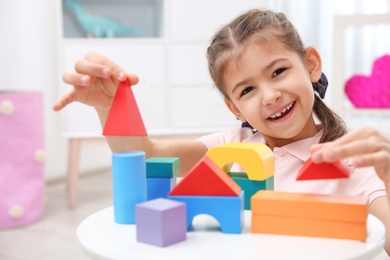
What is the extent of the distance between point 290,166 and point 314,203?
339 millimetres

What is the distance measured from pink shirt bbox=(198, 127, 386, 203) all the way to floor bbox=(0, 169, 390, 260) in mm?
461

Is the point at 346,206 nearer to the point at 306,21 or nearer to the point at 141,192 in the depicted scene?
the point at 141,192

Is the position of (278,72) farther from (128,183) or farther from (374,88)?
(374,88)

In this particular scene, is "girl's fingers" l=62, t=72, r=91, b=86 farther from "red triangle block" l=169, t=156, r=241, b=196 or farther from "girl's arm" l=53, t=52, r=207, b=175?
"red triangle block" l=169, t=156, r=241, b=196

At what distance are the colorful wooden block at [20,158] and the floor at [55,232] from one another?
0.20 feet

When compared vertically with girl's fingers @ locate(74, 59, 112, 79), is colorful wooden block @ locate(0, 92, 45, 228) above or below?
below

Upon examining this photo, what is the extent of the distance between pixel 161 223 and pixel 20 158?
146cm

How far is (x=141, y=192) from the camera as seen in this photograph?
62cm

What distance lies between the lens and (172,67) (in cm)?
217

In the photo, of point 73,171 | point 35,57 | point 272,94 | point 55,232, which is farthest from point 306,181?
point 35,57

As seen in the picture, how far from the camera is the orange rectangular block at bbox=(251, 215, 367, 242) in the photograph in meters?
0.57

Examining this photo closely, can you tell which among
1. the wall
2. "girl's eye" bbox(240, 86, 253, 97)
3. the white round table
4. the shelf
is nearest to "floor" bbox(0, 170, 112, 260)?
the wall

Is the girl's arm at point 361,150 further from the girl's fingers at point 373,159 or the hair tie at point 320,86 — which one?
the hair tie at point 320,86

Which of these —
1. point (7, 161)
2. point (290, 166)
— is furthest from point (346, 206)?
point (7, 161)
